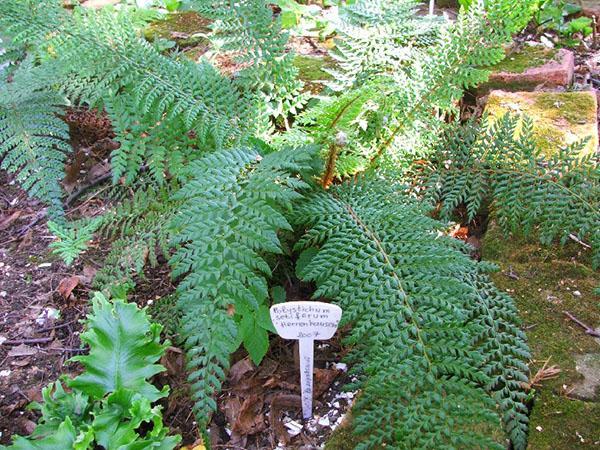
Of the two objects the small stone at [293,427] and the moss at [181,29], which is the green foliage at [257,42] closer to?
the small stone at [293,427]

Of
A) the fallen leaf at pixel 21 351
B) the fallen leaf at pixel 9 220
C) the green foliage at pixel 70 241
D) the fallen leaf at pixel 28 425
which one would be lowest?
the fallen leaf at pixel 28 425

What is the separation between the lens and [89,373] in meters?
1.68

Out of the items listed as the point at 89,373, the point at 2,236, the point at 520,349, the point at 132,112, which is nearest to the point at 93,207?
the point at 2,236

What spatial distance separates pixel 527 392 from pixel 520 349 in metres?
0.16

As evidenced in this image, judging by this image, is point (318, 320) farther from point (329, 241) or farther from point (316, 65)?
point (316, 65)

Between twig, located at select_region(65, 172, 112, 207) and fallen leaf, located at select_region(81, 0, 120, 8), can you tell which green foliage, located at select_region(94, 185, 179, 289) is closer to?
twig, located at select_region(65, 172, 112, 207)

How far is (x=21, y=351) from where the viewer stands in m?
2.12

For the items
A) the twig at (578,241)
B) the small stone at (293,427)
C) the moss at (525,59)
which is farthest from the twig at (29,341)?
the moss at (525,59)

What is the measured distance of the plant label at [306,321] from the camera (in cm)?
155

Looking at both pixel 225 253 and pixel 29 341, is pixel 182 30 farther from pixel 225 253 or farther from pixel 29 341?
pixel 225 253

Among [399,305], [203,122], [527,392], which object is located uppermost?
[203,122]

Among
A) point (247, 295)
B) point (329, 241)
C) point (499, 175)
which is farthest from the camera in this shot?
point (499, 175)

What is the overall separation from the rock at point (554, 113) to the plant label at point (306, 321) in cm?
129

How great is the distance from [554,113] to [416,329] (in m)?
1.55
